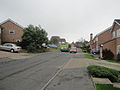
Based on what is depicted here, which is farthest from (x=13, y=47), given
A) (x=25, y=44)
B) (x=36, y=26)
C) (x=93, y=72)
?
(x=93, y=72)

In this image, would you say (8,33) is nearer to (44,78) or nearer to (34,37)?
(34,37)

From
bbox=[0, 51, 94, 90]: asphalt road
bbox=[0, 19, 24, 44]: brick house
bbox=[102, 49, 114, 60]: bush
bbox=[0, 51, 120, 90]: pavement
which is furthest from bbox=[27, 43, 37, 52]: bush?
bbox=[0, 51, 94, 90]: asphalt road

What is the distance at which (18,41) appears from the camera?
40719mm

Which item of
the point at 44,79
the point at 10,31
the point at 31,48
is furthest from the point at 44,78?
the point at 10,31

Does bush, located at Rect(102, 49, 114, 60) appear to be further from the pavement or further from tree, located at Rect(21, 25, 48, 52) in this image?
tree, located at Rect(21, 25, 48, 52)

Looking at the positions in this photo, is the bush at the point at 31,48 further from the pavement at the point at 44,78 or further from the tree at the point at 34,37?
the pavement at the point at 44,78

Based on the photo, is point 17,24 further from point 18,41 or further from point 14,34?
point 18,41

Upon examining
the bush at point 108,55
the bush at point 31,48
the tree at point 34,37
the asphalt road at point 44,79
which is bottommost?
the asphalt road at point 44,79

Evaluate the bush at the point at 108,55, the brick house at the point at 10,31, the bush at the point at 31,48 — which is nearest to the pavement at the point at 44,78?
the bush at the point at 108,55

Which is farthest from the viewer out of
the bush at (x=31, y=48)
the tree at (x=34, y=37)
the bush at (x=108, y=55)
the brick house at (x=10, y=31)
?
the brick house at (x=10, y=31)

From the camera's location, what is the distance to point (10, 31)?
43.2 meters

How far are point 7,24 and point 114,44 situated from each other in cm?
3206

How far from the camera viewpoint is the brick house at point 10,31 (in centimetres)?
4288

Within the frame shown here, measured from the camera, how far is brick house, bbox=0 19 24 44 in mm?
42875
